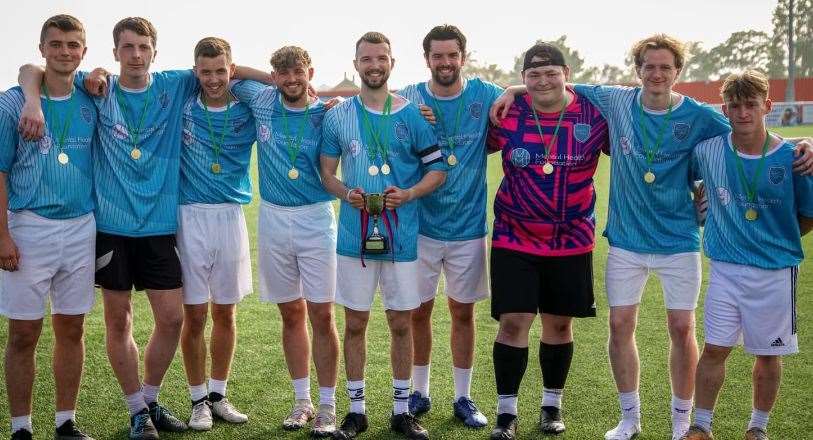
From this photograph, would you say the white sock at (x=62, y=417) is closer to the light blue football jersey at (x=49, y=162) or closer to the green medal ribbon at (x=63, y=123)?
the light blue football jersey at (x=49, y=162)

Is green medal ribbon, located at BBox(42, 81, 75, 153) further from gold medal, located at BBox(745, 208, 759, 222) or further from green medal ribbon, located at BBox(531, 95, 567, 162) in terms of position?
gold medal, located at BBox(745, 208, 759, 222)

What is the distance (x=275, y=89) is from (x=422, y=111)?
872 mm

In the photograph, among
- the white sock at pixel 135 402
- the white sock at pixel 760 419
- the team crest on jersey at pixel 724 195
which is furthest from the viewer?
the white sock at pixel 135 402

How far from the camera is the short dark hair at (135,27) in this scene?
4668 millimetres

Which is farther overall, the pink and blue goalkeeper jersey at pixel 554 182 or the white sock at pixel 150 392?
the white sock at pixel 150 392

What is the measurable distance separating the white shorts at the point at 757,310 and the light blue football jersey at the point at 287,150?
2235mm

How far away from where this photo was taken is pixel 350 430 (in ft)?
15.4

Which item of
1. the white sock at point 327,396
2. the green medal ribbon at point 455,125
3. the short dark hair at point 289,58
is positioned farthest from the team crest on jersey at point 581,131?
the white sock at point 327,396

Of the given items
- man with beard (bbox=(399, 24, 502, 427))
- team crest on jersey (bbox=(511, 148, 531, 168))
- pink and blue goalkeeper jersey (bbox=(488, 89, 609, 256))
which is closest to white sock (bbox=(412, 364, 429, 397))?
man with beard (bbox=(399, 24, 502, 427))

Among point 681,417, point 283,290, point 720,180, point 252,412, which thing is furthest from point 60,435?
point 720,180

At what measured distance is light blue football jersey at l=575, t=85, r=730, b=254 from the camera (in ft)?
14.8

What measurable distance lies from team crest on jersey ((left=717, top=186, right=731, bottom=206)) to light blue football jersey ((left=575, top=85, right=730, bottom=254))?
0.24 m

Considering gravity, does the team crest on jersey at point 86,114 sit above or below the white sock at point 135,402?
above

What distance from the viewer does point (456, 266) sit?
5027 mm
